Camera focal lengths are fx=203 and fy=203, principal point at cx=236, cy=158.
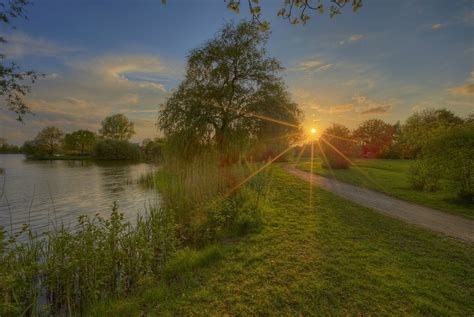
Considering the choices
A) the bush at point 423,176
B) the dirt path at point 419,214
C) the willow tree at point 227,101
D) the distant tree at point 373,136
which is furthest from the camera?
the distant tree at point 373,136

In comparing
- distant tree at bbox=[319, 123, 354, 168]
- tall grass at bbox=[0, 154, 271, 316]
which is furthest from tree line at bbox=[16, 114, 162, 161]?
tall grass at bbox=[0, 154, 271, 316]

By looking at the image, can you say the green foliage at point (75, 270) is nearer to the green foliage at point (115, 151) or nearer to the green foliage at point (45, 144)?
the green foliage at point (115, 151)

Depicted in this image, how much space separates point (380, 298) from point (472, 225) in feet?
19.6

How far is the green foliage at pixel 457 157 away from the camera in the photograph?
8.29m

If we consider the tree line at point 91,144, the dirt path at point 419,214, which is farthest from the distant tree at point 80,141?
the dirt path at point 419,214

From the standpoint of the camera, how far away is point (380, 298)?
124 inches

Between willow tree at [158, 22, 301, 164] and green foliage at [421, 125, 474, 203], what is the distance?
7.08m

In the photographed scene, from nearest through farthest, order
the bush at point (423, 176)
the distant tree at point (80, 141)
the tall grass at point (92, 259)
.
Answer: the tall grass at point (92, 259) → the bush at point (423, 176) → the distant tree at point (80, 141)

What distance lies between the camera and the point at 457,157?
8.55m

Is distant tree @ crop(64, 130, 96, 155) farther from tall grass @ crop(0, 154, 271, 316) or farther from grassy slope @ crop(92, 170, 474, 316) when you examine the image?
grassy slope @ crop(92, 170, 474, 316)

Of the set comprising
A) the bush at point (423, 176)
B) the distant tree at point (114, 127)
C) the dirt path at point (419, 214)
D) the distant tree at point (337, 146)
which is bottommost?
the dirt path at point (419, 214)

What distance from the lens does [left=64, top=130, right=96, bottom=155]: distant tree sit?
68.6 m

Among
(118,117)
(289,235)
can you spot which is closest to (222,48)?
(289,235)

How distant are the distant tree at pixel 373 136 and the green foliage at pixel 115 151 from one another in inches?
2382
